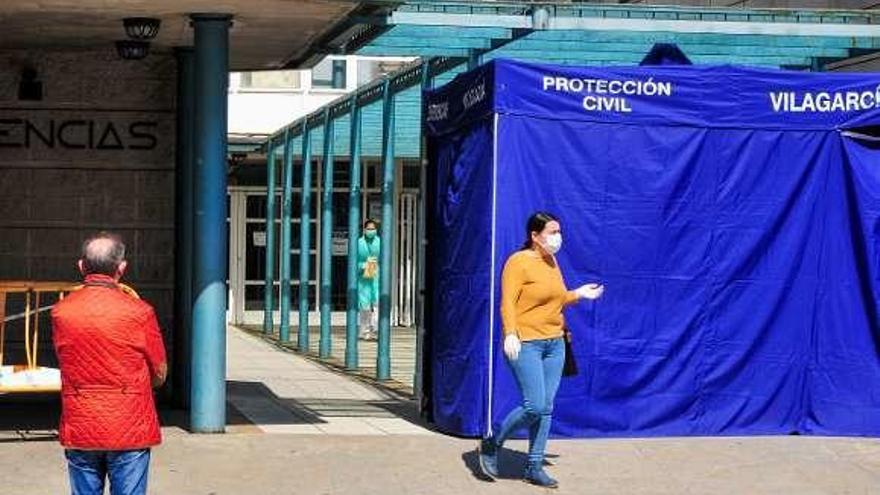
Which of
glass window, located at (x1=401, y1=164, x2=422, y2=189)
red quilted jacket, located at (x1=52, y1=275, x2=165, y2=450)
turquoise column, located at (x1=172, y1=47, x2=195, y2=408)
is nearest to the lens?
red quilted jacket, located at (x1=52, y1=275, x2=165, y2=450)

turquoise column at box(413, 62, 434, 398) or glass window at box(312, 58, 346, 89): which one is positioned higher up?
glass window at box(312, 58, 346, 89)

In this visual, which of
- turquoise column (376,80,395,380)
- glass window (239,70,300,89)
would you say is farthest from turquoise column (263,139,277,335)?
turquoise column (376,80,395,380)

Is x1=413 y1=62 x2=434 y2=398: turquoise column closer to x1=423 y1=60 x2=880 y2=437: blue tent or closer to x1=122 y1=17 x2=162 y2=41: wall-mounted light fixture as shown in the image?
x1=423 y1=60 x2=880 y2=437: blue tent

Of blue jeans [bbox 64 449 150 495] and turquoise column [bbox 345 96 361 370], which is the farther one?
turquoise column [bbox 345 96 361 370]

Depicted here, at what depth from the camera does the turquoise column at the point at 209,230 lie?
11617mm

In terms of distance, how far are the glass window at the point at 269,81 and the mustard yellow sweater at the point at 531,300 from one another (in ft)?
64.1

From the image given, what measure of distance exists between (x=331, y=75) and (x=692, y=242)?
1833cm

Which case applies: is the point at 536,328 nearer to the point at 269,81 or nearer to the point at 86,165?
the point at 86,165

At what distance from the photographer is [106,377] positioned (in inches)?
261

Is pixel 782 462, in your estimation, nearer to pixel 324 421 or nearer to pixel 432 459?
pixel 432 459

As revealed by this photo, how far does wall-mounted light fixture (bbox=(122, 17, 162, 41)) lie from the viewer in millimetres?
11609

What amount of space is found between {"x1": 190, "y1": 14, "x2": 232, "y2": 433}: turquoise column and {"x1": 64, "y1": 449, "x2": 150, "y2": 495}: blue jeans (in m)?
4.86

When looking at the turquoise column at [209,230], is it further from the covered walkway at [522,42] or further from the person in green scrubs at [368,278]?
the person in green scrubs at [368,278]

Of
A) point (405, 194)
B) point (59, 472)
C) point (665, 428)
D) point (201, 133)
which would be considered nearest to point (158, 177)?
Answer: point (201, 133)
